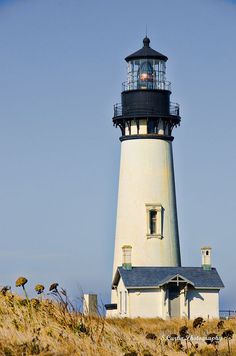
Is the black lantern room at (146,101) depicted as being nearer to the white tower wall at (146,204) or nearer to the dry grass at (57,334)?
the white tower wall at (146,204)

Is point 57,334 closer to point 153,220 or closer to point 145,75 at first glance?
point 153,220

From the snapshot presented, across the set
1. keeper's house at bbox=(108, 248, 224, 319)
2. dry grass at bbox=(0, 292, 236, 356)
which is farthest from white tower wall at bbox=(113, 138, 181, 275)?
dry grass at bbox=(0, 292, 236, 356)

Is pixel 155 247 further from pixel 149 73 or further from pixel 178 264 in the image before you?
pixel 149 73

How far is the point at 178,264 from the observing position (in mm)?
47250

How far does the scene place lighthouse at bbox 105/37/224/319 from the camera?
45406mm

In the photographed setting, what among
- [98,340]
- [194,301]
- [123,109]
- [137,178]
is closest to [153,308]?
[194,301]

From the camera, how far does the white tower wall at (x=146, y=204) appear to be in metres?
46.3

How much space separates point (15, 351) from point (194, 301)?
30573 mm

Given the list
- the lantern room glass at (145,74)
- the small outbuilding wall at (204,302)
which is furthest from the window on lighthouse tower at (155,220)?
the lantern room glass at (145,74)

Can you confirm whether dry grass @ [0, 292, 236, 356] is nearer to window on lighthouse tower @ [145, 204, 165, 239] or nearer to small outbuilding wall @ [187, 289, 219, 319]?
small outbuilding wall @ [187, 289, 219, 319]

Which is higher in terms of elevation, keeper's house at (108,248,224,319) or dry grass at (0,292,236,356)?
keeper's house at (108,248,224,319)

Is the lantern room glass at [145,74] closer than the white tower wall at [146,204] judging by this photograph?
No

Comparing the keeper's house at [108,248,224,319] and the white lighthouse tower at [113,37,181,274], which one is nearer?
the keeper's house at [108,248,224,319]

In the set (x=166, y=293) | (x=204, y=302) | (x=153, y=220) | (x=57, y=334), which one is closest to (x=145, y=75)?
(x=153, y=220)
